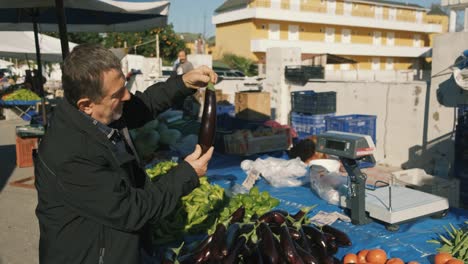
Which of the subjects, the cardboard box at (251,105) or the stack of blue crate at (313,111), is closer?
the cardboard box at (251,105)

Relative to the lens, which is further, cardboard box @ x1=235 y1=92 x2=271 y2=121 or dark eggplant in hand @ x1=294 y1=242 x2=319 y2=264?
cardboard box @ x1=235 y1=92 x2=271 y2=121

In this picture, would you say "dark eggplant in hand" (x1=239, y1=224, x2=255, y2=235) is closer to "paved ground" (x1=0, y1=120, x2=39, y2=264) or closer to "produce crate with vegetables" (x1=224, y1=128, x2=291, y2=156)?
"paved ground" (x1=0, y1=120, x2=39, y2=264)

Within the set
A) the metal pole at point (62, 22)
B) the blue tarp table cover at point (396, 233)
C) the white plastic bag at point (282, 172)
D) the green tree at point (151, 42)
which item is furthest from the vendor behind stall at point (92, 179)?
the green tree at point (151, 42)

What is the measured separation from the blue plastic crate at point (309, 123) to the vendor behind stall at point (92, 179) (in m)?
7.44

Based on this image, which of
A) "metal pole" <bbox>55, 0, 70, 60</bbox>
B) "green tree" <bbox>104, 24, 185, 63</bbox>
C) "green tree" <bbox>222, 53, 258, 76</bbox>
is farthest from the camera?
"green tree" <bbox>222, 53, 258, 76</bbox>

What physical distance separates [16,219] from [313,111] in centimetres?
634

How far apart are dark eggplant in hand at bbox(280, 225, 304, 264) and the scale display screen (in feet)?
3.19

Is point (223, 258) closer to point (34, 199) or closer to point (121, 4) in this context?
point (121, 4)

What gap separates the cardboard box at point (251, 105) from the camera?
8.98 m

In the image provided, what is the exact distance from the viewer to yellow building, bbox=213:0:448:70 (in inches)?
1672

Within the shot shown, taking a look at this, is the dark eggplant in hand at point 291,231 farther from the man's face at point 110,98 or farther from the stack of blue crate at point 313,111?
the stack of blue crate at point 313,111

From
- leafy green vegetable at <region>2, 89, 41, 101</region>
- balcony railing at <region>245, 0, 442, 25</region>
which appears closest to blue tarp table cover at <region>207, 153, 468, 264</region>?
leafy green vegetable at <region>2, 89, 41, 101</region>

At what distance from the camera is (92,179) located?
Answer: 177 centimetres

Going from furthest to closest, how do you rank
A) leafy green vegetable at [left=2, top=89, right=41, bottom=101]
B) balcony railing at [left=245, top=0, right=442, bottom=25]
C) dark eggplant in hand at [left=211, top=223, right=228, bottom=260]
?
balcony railing at [left=245, top=0, right=442, bottom=25]
leafy green vegetable at [left=2, top=89, right=41, bottom=101]
dark eggplant in hand at [left=211, top=223, right=228, bottom=260]
